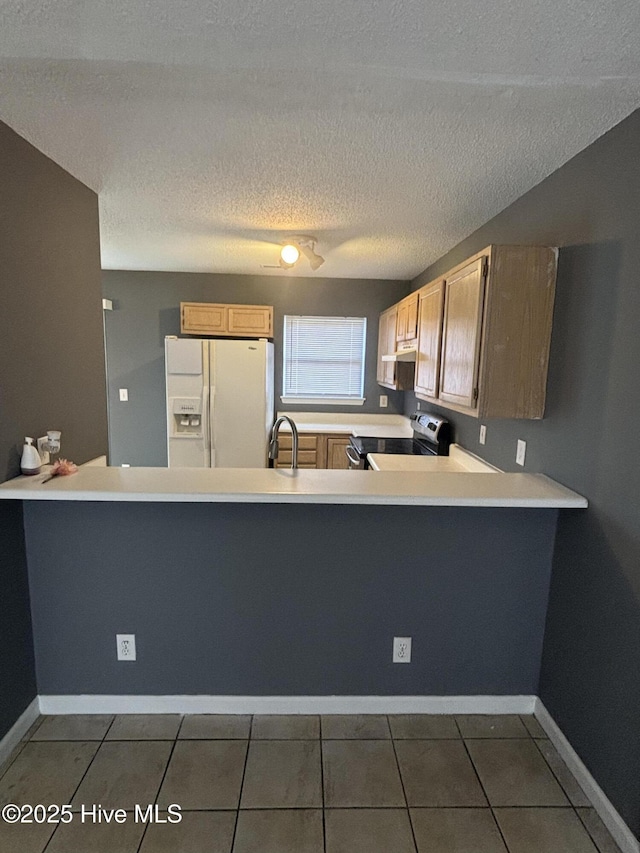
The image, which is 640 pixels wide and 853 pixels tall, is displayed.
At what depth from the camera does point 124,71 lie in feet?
4.23

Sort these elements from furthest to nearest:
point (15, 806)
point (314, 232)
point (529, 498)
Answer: point (314, 232), point (529, 498), point (15, 806)

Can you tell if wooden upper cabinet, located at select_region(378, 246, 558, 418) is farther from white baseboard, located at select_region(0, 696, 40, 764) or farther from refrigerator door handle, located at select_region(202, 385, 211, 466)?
refrigerator door handle, located at select_region(202, 385, 211, 466)

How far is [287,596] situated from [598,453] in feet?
4.38

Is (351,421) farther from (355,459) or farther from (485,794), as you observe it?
(485,794)

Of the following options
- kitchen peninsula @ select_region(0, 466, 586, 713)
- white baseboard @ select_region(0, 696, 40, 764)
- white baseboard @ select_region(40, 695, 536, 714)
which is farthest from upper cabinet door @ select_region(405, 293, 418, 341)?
white baseboard @ select_region(0, 696, 40, 764)

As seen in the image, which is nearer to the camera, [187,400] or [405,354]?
[405,354]

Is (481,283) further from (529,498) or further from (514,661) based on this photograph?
(514,661)

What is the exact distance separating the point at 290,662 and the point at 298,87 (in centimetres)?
214

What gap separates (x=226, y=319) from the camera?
14.2 feet

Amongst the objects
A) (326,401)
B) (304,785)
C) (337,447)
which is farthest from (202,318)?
(304,785)

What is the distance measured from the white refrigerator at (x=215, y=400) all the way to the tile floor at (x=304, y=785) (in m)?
2.44

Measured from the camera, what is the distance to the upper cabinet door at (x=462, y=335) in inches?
76.5

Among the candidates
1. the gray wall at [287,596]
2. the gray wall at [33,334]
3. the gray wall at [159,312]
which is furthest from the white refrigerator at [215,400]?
the gray wall at [287,596]

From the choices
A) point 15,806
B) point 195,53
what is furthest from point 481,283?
point 15,806
